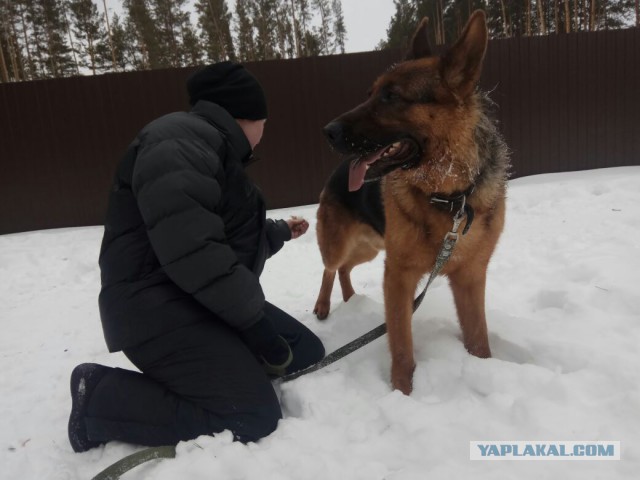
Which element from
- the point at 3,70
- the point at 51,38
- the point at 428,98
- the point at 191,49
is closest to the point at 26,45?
the point at 51,38

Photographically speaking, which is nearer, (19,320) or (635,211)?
(19,320)

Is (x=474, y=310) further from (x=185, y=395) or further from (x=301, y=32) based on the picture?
(x=301, y=32)

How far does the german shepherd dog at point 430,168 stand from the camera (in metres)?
2.10

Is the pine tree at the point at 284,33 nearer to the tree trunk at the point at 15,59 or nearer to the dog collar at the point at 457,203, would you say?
the tree trunk at the point at 15,59

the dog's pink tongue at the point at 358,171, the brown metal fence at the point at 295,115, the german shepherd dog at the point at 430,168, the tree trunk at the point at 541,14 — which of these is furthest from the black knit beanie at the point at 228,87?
the tree trunk at the point at 541,14

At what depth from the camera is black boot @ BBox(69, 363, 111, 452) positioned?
2029 millimetres

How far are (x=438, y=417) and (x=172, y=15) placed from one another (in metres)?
26.8

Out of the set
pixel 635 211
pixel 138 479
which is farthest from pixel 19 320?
pixel 635 211

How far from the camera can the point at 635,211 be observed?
5.21 meters

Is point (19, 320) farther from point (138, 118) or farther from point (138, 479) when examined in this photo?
point (138, 118)

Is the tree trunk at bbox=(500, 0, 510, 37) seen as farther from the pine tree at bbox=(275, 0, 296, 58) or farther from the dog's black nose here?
the dog's black nose

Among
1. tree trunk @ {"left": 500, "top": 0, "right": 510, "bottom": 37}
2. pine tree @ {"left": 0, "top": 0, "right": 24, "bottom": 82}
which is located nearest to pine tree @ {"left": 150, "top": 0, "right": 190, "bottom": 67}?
pine tree @ {"left": 0, "top": 0, "right": 24, "bottom": 82}

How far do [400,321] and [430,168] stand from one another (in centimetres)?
85

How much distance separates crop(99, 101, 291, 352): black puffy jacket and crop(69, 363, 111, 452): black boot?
23 cm
